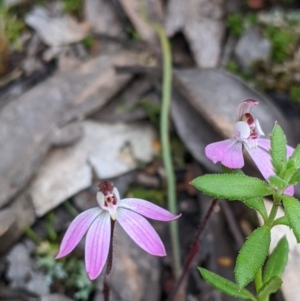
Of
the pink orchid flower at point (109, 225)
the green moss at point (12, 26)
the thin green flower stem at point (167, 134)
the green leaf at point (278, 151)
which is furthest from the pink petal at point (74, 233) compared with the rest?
the green moss at point (12, 26)

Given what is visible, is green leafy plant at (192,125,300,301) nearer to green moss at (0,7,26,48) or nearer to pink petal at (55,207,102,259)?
pink petal at (55,207,102,259)

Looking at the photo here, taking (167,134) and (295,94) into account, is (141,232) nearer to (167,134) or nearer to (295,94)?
(167,134)

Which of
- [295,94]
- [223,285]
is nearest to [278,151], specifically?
[223,285]

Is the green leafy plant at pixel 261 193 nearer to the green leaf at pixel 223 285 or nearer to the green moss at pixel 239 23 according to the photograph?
the green leaf at pixel 223 285

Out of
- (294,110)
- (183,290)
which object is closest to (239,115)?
(183,290)

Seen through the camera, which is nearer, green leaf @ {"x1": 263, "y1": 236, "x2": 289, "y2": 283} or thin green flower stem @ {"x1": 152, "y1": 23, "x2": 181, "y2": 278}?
green leaf @ {"x1": 263, "y1": 236, "x2": 289, "y2": 283}

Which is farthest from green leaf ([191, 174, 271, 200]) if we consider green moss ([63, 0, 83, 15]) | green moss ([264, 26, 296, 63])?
green moss ([63, 0, 83, 15])

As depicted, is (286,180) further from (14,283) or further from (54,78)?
(54,78)
